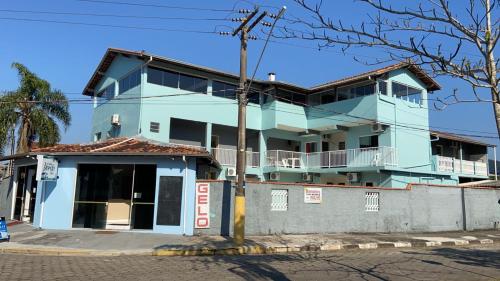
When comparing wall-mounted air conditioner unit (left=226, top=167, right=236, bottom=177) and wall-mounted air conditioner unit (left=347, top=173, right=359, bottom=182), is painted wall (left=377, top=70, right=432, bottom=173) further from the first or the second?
wall-mounted air conditioner unit (left=226, top=167, right=236, bottom=177)

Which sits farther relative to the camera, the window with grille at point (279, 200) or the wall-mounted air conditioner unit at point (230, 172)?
the wall-mounted air conditioner unit at point (230, 172)

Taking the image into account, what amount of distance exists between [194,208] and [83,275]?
7942 millimetres

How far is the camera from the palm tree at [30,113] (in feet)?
90.7

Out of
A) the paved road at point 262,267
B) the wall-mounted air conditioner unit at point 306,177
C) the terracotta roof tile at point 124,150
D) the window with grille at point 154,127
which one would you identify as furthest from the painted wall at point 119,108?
the paved road at point 262,267

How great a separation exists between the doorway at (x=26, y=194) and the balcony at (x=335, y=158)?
13.8 meters

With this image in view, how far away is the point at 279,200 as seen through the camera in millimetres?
18688

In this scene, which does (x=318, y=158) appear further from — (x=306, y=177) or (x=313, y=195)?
→ (x=313, y=195)

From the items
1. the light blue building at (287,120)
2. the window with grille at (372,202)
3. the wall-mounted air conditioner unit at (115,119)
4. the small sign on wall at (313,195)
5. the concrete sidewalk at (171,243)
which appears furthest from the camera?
the wall-mounted air conditioner unit at (115,119)

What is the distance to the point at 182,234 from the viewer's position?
17125mm

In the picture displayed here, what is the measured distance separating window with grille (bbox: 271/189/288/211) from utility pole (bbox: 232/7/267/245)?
2.65 metres

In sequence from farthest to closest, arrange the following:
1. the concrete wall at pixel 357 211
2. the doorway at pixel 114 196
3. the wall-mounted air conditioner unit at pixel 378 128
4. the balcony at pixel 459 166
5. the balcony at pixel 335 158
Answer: the balcony at pixel 459 166
the wall-mounted air conditioner unit at pixel 378 128
the balcony at pixel 335 158
the doorway at pixel 114 196
the concrete wall at pixel 357 211

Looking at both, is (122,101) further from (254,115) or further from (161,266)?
(161,266)

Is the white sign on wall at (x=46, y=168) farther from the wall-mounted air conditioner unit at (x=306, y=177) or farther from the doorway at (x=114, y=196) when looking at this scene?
the wall-mounted air conditioner unit at (x=306, y=177)

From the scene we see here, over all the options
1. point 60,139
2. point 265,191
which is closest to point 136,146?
point 265,191
